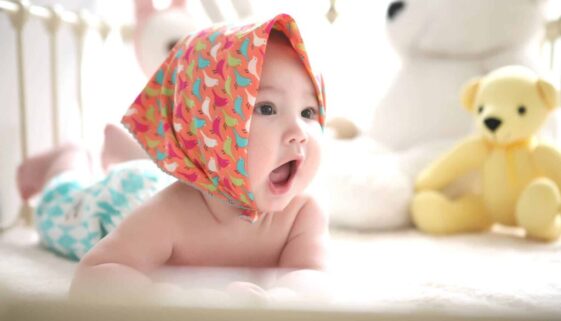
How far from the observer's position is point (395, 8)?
1.41 meters

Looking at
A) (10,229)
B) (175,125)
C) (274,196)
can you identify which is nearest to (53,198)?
(10,229)

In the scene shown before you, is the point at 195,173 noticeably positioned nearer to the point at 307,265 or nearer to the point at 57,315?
the point at 307,265

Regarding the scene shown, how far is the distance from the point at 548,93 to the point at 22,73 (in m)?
1.20

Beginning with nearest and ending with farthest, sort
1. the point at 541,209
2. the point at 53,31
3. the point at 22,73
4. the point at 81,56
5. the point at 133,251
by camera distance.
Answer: the point at 133,251 < the point at 541,209 < the point at 22,73 < the point at 53,31 < the point at 81,56

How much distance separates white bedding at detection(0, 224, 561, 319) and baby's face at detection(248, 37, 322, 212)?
14cm

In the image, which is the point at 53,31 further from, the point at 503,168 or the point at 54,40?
the point at 503,168

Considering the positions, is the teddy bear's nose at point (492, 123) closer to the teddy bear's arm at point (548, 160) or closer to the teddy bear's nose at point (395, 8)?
the teddy bear's arm at point (548, 160)

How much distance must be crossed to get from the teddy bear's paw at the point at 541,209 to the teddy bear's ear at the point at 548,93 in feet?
0.52

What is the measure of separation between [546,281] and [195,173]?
0.53 meters

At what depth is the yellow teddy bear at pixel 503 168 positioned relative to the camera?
3.62 ft

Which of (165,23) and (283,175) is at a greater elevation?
(165,23)

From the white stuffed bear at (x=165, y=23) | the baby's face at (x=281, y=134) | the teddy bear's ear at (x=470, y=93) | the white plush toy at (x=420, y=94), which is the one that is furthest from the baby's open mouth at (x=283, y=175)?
the white stuffed bear at (x=165, y=23)

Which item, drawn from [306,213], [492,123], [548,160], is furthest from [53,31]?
[548,160]

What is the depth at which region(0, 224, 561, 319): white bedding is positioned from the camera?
0.74 meters
